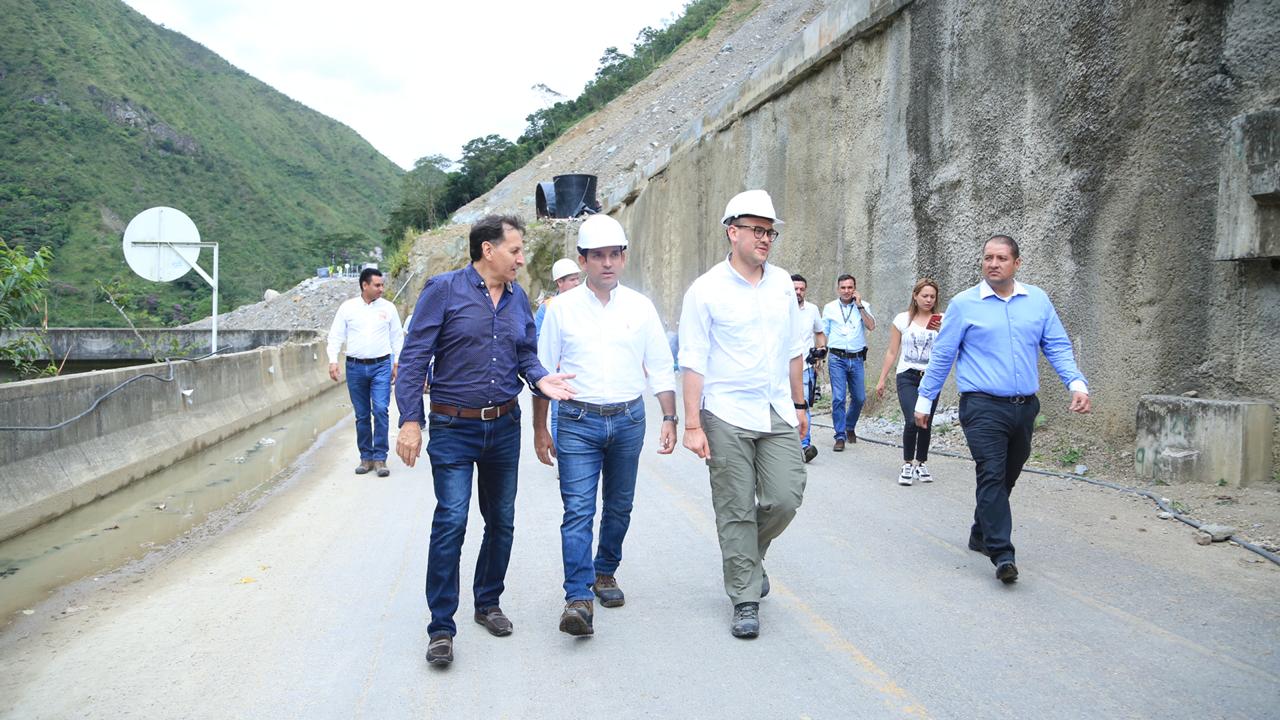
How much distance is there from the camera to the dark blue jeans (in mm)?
8758

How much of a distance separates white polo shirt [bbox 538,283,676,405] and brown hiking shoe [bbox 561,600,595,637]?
3.41 ft

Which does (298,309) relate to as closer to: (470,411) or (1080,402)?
(470,411)

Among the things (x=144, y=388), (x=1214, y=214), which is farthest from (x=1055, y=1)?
(x=144, y=388)

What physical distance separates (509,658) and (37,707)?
199cm

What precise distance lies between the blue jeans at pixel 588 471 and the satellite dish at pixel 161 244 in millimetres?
9369

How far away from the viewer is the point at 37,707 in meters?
4.12

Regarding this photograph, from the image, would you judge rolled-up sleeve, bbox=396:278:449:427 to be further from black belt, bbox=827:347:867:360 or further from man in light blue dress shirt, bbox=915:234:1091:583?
black belt, bbox=827:347:867:360

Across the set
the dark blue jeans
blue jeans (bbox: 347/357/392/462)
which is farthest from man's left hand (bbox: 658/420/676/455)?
blue jeans (bbox: 347/357/392/462)

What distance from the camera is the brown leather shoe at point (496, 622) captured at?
493 centimetres

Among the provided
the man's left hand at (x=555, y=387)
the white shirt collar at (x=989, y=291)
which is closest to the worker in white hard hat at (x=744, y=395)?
the man's left hand at (x=555, y=387)

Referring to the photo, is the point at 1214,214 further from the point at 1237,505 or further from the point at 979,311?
the point at 979,311

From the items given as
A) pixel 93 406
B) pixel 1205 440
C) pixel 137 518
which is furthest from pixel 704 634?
pixel 93 406

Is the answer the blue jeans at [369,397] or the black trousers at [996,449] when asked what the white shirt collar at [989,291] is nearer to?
the black trousers at [996,449]

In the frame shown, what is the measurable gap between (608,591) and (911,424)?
4327mm
